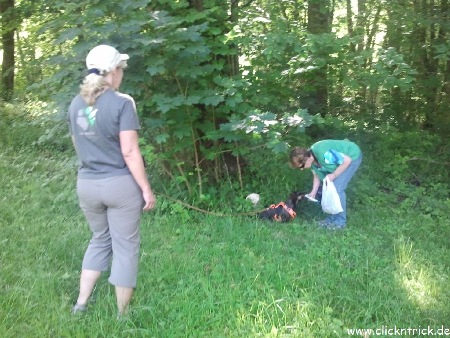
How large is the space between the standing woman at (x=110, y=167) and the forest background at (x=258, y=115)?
0.43 metres

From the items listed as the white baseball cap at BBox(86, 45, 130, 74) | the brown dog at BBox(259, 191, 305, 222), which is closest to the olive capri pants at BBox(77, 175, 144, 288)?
the white baseball cap at BBox(86, 45, 130, 74)

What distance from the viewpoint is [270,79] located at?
6.38 m

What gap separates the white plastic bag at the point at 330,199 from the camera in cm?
572

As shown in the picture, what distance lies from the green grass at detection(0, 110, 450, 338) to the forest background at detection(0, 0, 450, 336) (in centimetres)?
3

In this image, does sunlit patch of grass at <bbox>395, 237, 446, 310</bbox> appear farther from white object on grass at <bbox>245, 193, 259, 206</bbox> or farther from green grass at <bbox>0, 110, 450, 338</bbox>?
white object on grass at <bbox>245, 193, 259, 206</bbox>

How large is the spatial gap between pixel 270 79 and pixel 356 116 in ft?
11.1

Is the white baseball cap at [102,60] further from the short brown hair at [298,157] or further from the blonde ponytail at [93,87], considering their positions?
the short brown hair at [298,157]

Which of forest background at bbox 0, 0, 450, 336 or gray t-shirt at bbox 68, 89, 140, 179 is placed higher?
gray t-shirt at bbox 68, 89, 140, 179

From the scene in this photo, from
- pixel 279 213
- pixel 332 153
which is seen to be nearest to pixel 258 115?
pixel 332 153

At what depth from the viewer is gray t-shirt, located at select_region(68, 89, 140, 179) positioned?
3.10 meters

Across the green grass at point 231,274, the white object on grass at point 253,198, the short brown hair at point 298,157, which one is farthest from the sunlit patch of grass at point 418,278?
the white object on grass at point 253,198

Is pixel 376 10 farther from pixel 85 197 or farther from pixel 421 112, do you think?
pixel 85 197

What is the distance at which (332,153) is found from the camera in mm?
5844

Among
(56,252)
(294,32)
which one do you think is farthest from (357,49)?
(56,252)
